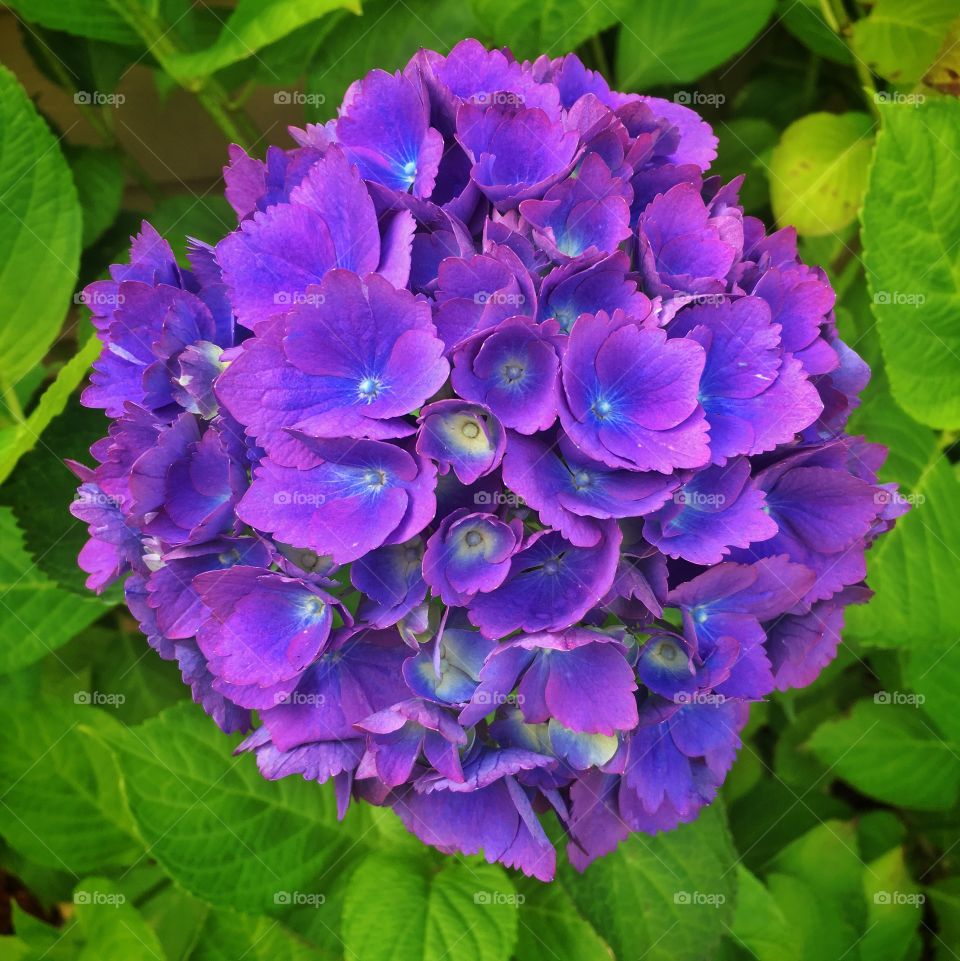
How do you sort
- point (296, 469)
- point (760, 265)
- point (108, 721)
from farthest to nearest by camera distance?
1. point (108, 721)
2. point (760, 265)
3. point (296, 469)

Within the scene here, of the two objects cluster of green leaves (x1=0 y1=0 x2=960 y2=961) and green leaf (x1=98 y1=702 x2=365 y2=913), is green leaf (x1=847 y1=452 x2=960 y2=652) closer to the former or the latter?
cluster of green leaves (x1=0 y1=0 x2=960 y2=961)

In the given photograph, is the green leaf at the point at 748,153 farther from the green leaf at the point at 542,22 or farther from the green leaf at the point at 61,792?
the green leaf at the point at 61,792

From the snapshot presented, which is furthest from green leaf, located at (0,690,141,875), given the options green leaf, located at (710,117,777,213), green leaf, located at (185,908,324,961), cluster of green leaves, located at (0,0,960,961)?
green leaf, located at (710,117,777,213)

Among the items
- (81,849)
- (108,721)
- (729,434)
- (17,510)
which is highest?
(729,434)

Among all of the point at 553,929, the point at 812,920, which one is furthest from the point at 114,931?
the point at 812,920

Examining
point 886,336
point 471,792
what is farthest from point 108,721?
point 886,336

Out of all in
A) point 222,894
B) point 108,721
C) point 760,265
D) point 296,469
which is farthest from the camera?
point 108,721

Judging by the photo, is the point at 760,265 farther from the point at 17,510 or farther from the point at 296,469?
the point at 17,510
